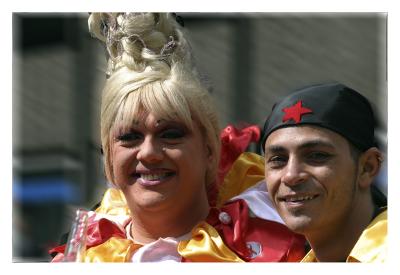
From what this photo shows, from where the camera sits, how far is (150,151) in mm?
3018

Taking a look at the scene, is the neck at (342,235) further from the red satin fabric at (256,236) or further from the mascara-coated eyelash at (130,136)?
the mascara-coated eyelash at (130,136)

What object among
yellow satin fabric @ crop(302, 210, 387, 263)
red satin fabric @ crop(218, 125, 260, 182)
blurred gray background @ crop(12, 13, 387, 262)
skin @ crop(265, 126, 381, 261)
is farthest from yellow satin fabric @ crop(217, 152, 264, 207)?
yellow satin fabric @ crop(302, 210, 387, 263)

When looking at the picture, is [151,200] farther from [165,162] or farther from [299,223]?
[299,223]

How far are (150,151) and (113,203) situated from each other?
54 cm

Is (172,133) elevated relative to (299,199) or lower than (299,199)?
elevated

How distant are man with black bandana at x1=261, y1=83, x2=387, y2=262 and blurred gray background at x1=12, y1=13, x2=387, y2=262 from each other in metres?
0.13

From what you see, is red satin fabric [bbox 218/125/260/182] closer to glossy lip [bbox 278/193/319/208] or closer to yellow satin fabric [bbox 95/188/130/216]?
yellow satin fabric [bbox 95/188/130/216]

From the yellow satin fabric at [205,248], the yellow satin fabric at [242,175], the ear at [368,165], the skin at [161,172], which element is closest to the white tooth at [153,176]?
the skin at [161,172]

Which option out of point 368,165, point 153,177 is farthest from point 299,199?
point 153,177

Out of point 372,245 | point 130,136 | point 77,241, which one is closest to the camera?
point 372,245

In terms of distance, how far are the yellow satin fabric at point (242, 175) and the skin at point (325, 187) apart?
18.7 inches

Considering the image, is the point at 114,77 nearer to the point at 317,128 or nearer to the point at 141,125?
the point at 141,125

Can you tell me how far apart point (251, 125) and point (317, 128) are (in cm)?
56

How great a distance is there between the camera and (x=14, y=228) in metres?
3.22
